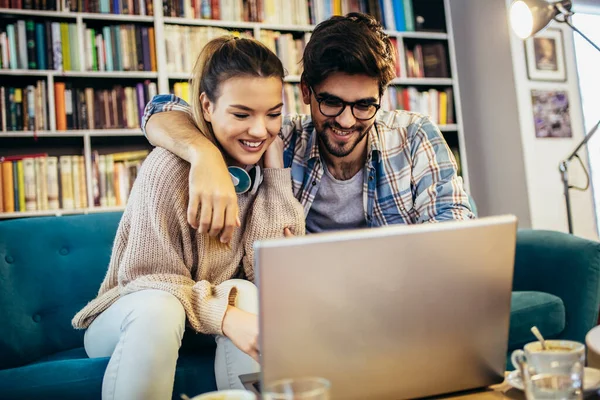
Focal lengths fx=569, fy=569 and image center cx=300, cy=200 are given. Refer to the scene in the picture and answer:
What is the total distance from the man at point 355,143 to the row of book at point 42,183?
143 cm

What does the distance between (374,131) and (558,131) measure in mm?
2243

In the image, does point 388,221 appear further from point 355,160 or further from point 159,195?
point 159,195

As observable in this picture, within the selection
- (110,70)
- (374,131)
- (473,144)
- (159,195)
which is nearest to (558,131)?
(473,144)

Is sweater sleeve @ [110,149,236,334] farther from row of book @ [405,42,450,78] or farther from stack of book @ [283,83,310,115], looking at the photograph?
row of book @ [405,42,450,78]

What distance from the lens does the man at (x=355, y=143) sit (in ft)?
4.76

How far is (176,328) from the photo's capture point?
3.55 ft

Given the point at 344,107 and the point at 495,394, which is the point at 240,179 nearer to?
the point at 344,107

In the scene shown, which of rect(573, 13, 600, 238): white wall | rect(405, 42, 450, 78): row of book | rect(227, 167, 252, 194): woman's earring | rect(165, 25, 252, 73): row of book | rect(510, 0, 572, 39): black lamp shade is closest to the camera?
rect(227, 167, 252, 194): woman's earring

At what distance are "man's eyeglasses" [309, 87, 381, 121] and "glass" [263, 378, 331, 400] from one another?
1.00m

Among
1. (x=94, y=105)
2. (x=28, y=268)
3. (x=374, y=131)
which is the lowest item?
(x=28, y=268)

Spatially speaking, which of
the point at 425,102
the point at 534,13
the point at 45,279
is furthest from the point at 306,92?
the point at 425,102

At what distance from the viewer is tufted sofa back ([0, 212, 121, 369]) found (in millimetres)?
1505

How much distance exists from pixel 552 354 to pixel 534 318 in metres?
1.19

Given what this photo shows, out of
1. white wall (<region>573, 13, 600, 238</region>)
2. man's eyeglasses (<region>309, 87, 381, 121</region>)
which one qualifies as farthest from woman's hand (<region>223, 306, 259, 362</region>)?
white wall (<region>573, 13, 600, 238</region>)
